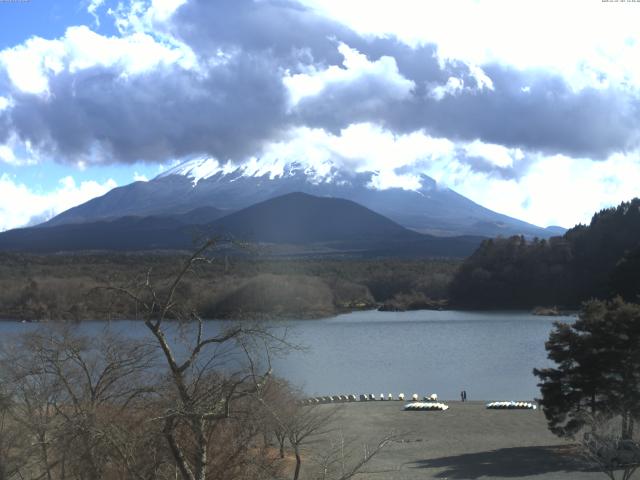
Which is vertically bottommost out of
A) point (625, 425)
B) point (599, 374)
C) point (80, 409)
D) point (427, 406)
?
point (427, 406)

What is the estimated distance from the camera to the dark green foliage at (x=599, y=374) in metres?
20.8

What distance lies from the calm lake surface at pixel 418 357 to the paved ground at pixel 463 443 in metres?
3.93

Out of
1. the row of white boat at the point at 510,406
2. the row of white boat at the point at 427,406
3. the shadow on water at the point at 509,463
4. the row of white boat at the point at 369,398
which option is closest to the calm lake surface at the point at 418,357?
the row of white boat at the point at 369,398

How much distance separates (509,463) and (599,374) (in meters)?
3.28

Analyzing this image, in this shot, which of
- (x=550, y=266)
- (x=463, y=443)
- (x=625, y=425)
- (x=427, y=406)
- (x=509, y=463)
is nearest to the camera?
(x=625, y=425)

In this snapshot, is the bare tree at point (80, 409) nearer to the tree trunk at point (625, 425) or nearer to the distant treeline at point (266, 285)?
the tree trunk at point (625, 425)

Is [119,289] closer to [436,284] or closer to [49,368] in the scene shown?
[49,368]

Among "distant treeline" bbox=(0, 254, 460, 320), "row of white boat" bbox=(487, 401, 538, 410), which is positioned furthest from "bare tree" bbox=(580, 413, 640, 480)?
"distant treeline" bbox=(0, 254, 460, 320)

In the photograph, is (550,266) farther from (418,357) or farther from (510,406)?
(510,406)

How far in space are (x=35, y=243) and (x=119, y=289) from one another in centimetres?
17934

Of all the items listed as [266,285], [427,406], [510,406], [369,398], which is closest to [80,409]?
[427,406]

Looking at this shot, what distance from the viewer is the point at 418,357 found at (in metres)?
48.5

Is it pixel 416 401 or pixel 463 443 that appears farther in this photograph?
pixel 416 401

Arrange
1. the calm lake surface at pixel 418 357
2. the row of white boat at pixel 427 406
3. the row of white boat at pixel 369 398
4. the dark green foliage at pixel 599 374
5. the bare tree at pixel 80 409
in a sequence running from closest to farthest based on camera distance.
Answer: the bare tree at pixel 80 409 < the dark green foliage at pixel 599 374 < the row of white boat at pixel 427 406 < the row of white boat at pixel 369 398 < the calm lake surface at pixel 418 357
